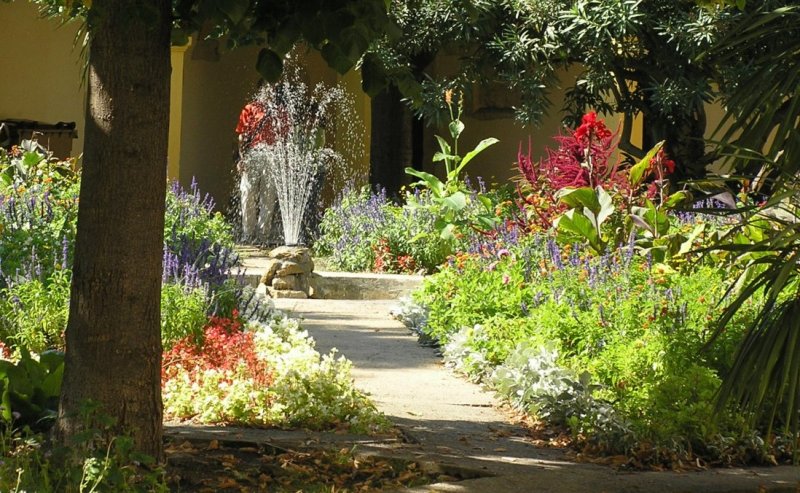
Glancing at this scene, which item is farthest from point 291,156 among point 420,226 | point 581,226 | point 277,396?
point 277,396

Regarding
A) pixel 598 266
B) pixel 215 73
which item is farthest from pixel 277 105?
pixel 598 266

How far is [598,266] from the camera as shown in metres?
6.96

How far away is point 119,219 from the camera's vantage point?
381 centimetres

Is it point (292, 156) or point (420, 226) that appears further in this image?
point (292, 156)

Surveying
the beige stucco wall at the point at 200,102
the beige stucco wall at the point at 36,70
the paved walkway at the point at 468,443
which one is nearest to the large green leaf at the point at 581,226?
the paved walkway at the point at 468,443

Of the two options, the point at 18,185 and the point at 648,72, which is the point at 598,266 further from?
the point at 648,72

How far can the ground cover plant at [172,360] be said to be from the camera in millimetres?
3918

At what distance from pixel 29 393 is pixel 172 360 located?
1.28m

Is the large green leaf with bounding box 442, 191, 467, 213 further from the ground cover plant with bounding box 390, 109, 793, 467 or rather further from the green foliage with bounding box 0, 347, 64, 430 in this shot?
the green foliage with bounding box 0, 347, 64, 430

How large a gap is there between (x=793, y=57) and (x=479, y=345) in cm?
264

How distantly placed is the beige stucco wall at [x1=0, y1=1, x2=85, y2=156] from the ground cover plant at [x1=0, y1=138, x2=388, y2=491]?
19.0 ft

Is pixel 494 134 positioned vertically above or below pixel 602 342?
above

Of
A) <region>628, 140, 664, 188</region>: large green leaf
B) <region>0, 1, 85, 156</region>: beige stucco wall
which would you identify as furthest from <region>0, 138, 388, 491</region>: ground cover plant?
<region>0, 1, 85, 156</region>: beige stucco wall

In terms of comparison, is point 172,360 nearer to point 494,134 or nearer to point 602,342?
point 602,342
